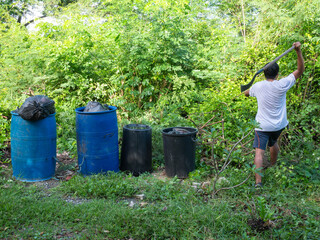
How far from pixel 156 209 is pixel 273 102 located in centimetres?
199

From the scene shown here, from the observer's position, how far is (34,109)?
4.30 m

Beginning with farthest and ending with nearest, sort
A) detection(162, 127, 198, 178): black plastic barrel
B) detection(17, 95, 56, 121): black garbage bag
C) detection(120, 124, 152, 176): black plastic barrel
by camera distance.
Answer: detection(120, 124, 152, 176): black plastic barrel < detection(162, 127, 198, 178): black plastic barrel < detection(17, 95, 56, 121): black garbage bag

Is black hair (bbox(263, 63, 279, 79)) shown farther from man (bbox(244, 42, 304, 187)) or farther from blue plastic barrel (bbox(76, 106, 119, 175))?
blue plastic barrel (bbox(76, 106, 119, 175))

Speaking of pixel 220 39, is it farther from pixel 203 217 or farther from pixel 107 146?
pixel 203 217

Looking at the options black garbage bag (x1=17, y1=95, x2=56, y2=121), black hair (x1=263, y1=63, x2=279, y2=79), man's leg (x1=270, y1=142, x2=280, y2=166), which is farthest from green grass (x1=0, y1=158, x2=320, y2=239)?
black hair (x1=263, y1=63, x2=279, y2=79)

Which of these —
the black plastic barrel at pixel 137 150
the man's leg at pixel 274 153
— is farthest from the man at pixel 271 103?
the black plastic barrel at pixel 137 150

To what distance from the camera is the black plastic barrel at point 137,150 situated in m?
4.80

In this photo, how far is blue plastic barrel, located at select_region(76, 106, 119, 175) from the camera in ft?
14.8

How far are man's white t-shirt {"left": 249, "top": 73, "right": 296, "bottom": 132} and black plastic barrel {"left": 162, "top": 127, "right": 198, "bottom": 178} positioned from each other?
1065 mm

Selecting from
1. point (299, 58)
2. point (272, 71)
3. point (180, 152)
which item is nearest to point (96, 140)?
point (180, 152)

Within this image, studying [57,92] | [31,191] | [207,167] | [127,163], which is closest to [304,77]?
[207,167]

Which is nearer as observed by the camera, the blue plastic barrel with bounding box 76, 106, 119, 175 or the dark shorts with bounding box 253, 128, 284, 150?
the dark shorts with bounding box 253, 128, 284, 150

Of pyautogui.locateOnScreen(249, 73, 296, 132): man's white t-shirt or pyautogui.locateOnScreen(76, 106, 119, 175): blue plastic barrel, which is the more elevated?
pyautogui.locateOnScreen(249, 73, 296, 132): man's white t-shirt

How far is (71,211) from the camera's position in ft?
11.2
